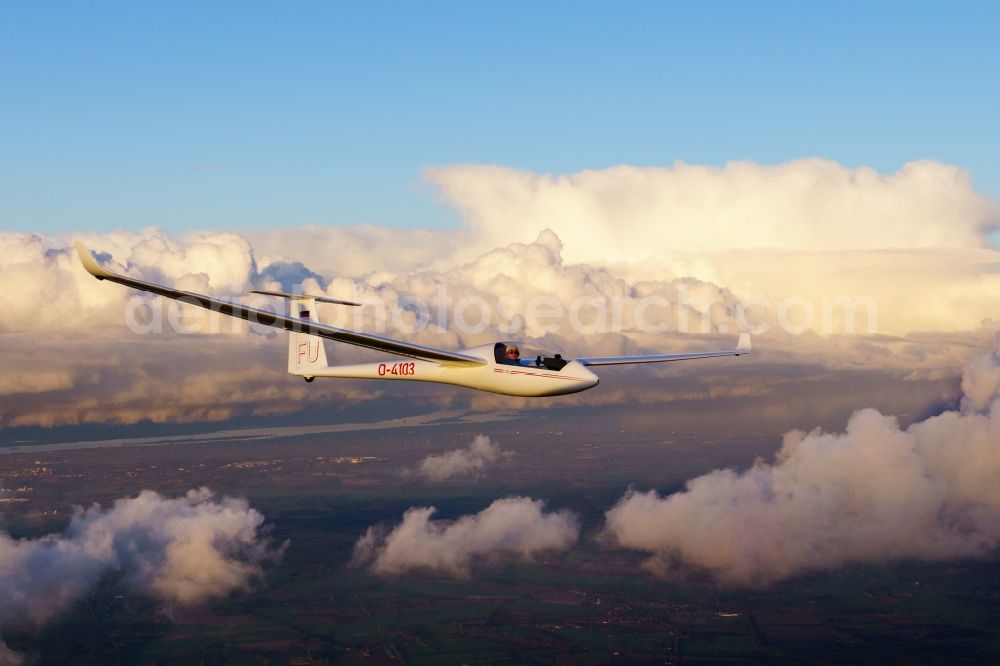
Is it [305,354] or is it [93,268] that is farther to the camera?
[305,354]

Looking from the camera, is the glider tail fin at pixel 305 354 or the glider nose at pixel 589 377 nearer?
the glider nose at pixel 589 377

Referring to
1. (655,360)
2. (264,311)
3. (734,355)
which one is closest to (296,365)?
(264,311)

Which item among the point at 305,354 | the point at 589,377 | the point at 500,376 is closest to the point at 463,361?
the point at 500,376

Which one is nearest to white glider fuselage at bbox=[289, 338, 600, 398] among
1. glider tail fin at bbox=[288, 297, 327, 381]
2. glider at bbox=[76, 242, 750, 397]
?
glider at bbox=[76, 242, 750, 397]

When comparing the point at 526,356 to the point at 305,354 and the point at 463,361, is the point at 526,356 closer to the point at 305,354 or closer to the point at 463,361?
the point at 463,361

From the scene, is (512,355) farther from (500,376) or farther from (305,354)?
(305,354)

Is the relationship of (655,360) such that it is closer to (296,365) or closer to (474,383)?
(474,383)

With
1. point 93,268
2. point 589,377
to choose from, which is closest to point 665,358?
point 589,377

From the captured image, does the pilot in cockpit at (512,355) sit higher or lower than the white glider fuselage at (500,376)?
higher

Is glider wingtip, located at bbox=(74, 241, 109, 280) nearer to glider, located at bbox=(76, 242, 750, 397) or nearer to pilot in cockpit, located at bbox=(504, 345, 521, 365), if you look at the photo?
glider, located at bbox=(76, 242, 750, 397)

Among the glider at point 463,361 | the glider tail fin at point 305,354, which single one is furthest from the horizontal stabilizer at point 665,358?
the glider tail fin at point 305,354

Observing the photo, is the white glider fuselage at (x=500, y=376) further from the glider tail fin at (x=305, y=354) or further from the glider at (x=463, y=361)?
the glider tail fin at (x=305, y=354)
